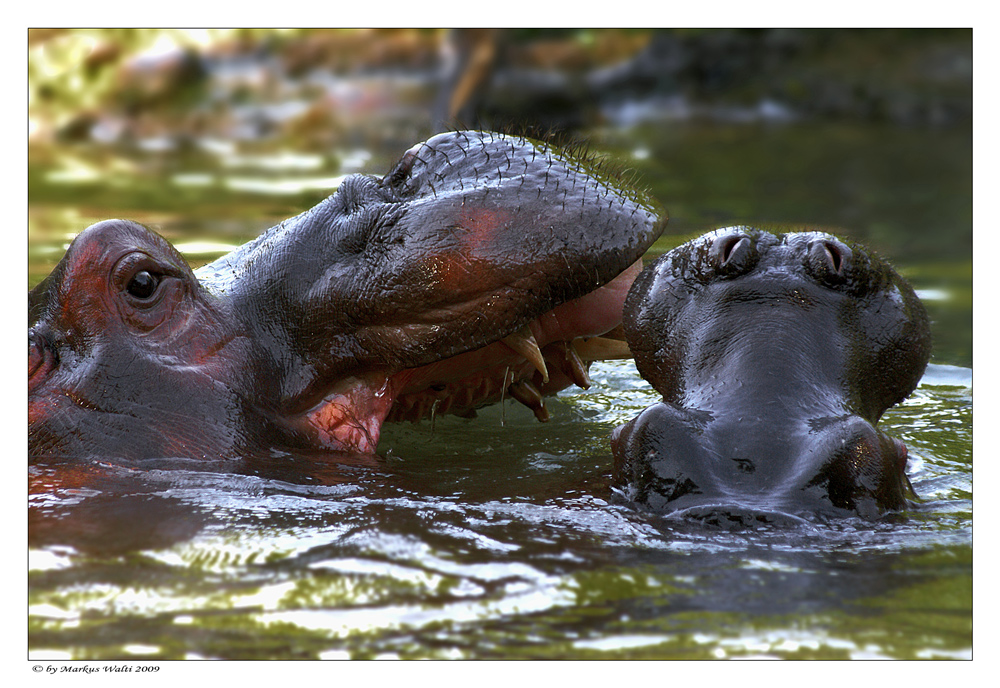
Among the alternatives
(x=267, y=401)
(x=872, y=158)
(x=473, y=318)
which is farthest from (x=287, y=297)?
(x=872, y=158)

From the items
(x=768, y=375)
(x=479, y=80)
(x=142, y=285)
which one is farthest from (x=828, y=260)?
(x=479, y=80)

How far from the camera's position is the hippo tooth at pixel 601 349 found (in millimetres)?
3757

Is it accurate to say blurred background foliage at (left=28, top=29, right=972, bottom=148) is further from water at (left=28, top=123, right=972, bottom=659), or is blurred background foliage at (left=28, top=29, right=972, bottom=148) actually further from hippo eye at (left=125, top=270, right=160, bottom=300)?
water at (left=28, top=123, right=972, bottom=659)

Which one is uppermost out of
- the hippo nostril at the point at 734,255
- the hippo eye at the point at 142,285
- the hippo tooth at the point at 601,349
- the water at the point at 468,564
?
the hippo nostril at the point at 734,255

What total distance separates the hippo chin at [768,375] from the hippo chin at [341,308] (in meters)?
0.26

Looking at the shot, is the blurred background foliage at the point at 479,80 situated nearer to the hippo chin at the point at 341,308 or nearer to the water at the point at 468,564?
the hippo chin at the point at 341,308

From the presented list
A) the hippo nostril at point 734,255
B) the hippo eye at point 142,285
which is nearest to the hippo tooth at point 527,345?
the hippo nostril at point 734,255

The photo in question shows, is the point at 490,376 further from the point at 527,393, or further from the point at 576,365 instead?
the point at 576,365

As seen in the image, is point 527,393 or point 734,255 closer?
point 734,255

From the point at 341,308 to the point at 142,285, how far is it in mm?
562

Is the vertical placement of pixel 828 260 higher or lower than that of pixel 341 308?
higher

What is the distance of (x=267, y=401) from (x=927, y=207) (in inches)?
264

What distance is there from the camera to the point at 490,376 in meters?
3.69

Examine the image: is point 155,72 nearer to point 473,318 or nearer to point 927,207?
point 927,207
